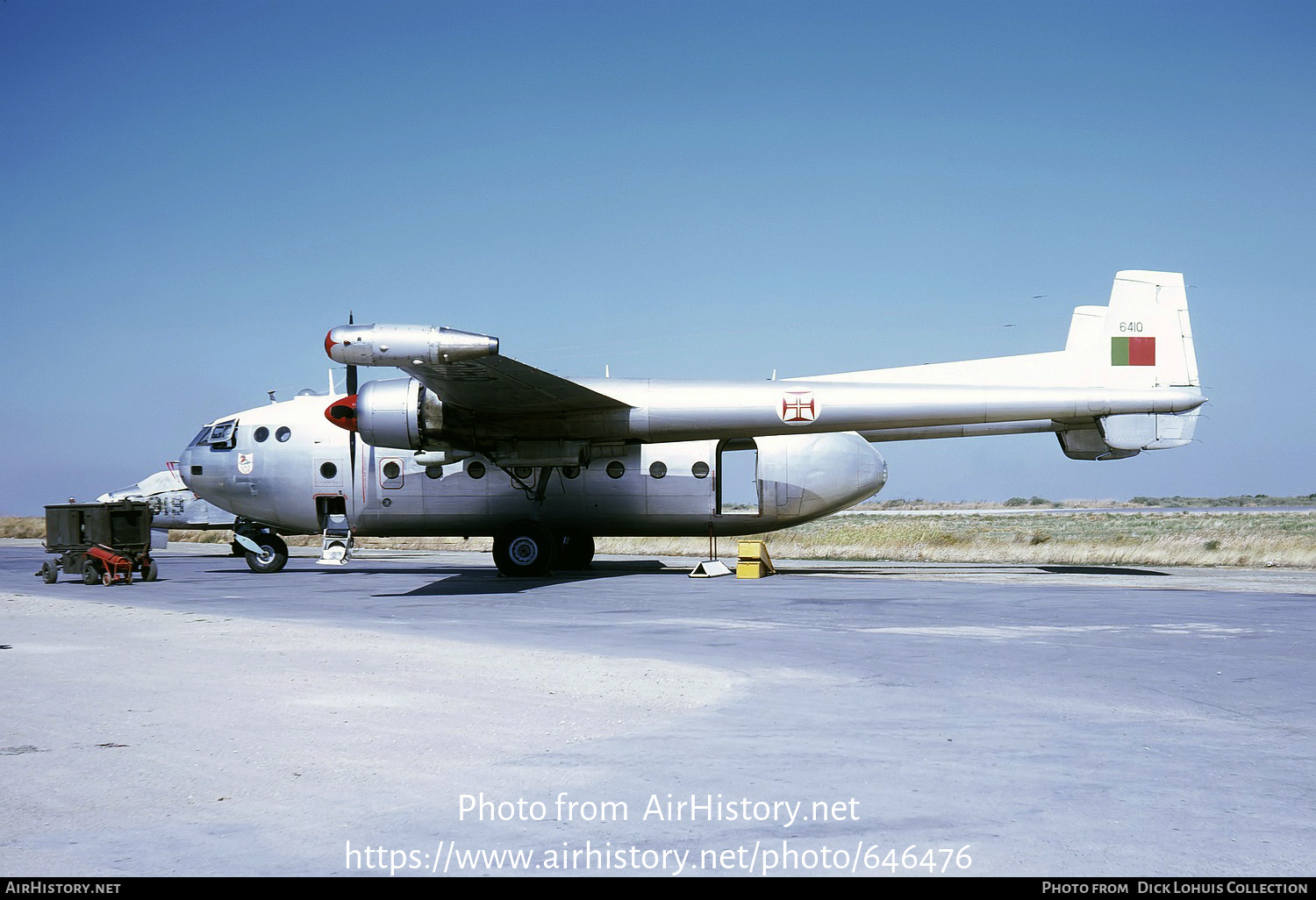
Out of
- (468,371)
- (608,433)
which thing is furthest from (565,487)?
(468,371)

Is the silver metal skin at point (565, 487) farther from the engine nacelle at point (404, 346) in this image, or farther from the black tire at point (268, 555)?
the engine nacelle at point (404, 346)

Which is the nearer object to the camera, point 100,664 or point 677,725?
point 677,725

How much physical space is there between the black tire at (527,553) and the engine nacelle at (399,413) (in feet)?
9.86

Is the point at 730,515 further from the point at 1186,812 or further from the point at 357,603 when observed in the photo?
the point at 1186,812

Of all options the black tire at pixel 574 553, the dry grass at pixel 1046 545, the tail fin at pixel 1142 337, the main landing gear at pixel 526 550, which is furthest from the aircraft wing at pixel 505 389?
the dry grass at pixel 1046 545

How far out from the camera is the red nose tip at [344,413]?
21.6 m

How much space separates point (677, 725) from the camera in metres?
6.93

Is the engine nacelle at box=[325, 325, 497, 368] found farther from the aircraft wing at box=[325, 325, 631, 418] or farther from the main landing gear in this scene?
the main landing gear

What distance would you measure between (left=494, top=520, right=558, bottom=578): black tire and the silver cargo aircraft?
4cm

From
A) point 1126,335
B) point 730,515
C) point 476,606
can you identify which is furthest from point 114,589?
point 1126,335

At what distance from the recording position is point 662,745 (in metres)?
6.36

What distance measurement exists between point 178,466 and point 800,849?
24112 mm

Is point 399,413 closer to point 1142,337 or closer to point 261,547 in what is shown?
point 261,547

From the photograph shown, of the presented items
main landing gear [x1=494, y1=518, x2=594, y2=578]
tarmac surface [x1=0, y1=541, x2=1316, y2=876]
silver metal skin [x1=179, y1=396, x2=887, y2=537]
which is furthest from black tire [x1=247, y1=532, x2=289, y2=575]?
tarmac surface [x1=0, y1=541, x2=1316, y2=876]
